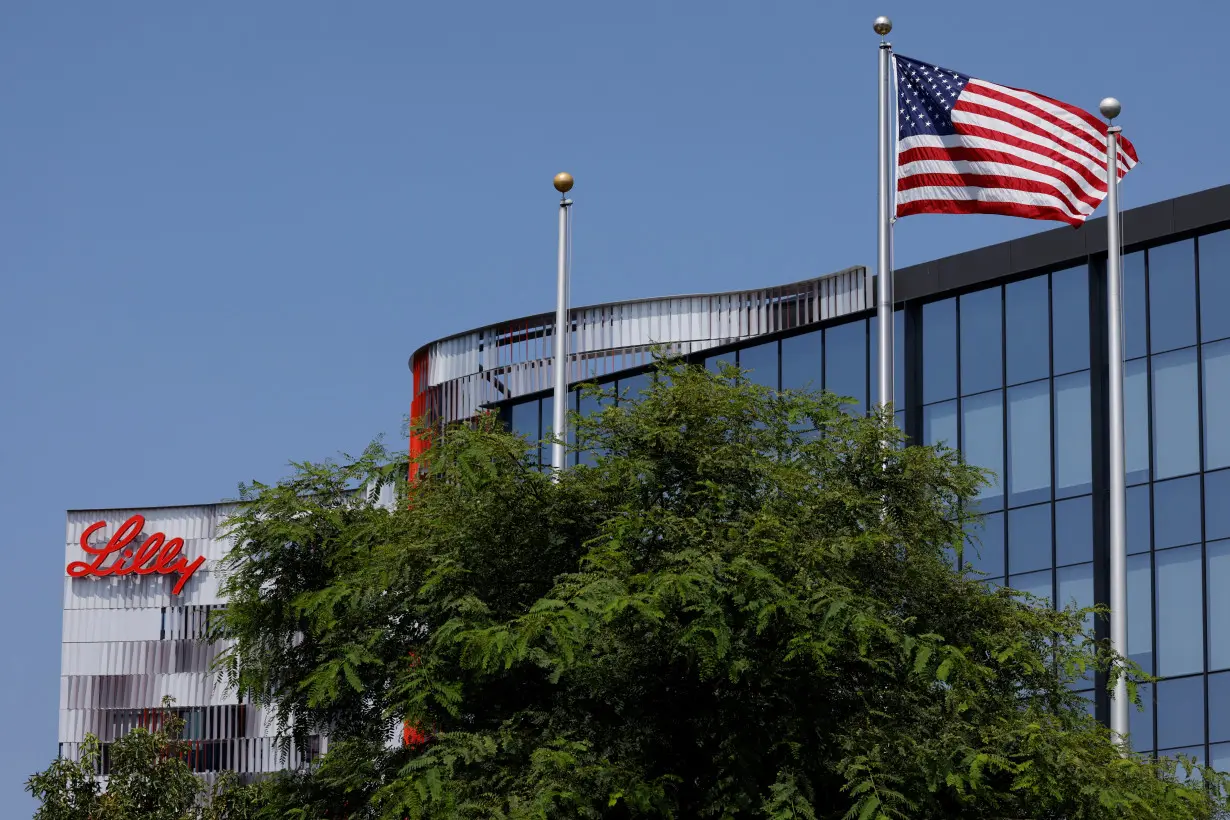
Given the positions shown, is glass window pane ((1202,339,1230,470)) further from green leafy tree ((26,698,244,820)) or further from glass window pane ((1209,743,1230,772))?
green leafy tree ((26,698,244,820))

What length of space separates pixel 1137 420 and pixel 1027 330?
12.5ft

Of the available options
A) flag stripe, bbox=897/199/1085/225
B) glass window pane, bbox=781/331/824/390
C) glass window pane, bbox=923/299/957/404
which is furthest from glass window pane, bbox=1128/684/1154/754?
flag stripe, bbox=897/199/1085/225

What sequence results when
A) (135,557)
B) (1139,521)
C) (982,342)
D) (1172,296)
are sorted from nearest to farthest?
(1139,521) → (1172,296) → (982,342) → (135,557)

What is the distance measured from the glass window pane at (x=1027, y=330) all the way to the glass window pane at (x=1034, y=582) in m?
4.42

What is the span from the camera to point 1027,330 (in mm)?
46344

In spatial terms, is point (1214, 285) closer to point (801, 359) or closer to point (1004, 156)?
point (801, 359)

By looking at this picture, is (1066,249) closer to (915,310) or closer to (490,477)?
(915,310)

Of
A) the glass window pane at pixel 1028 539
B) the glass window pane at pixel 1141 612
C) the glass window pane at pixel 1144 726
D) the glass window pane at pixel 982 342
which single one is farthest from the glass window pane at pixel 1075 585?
the glass window pane at pixel 982 342

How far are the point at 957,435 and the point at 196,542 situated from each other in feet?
125

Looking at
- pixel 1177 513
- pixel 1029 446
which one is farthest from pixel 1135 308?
pixel 1177 513

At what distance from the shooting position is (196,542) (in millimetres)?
77062

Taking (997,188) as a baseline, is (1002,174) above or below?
above

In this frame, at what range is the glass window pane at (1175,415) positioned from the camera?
4278 centimetres

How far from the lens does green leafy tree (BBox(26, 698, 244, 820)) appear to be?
141 feet
